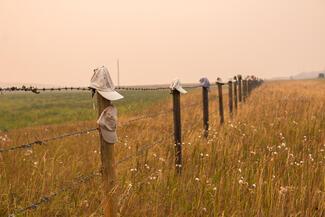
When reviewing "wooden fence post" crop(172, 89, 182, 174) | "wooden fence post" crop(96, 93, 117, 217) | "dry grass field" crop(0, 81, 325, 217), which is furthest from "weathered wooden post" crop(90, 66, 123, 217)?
"wooden fence post" crop(172, 89, 182, 174)

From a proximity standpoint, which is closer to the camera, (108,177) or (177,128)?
(108,177)

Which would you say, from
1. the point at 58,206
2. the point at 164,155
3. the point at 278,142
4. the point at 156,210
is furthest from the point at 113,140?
the point at 278,142

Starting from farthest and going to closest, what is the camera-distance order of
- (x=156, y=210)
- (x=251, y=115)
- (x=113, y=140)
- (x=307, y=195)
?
(x=251, y=115) → (x=307, y=195) → (x=156, y=210) → (x=113, y=140)

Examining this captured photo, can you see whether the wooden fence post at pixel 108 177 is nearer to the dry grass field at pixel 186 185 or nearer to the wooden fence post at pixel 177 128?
the dry grass field at pixel 186 185

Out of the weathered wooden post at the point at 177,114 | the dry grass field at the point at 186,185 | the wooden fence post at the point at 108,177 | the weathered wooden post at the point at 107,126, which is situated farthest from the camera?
the weathered wooden post at the point at 177,114

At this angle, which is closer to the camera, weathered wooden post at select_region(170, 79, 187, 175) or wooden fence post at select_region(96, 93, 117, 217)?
wooden fence post at select_region(96, 93, 117, 217)

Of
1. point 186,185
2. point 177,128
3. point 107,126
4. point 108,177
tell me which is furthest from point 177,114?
point 107,126

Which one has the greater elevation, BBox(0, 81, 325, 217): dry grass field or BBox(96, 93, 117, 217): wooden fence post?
BBox(96, 93, 117, 217): wooden fence post

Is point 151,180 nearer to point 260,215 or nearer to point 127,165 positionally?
point 127,165

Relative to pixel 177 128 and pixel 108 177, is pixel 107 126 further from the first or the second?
pixel 177 128

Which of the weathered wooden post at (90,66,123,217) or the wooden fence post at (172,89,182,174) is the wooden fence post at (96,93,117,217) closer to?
the weathered wooden post at (90,66,123,217)

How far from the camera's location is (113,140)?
3445 millimetres

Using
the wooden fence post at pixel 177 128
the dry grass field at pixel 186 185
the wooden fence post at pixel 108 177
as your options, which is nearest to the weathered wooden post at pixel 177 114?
the wooden fence post at pixel 177 128

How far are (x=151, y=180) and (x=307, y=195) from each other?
6.03ft
